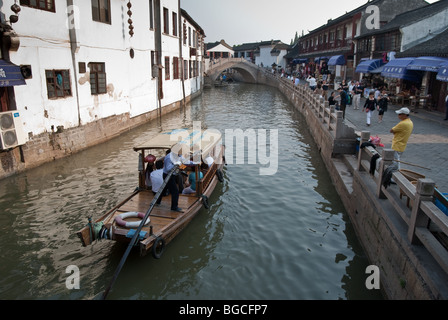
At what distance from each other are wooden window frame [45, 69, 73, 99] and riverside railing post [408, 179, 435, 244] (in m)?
12.4

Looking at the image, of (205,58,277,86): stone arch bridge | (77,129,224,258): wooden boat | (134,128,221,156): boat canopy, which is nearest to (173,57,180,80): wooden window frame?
(77,129,224,258): wooden boat

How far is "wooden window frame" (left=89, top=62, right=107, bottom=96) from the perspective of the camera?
51.5 ft

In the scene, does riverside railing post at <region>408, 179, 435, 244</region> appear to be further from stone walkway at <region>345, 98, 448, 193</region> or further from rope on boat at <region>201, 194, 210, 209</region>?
rope on boat at <region>201, 194, 210, 209</region>

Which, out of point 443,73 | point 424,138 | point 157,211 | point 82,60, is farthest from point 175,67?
point 157,211

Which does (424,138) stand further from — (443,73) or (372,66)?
(372,66)

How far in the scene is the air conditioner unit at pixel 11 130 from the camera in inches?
413

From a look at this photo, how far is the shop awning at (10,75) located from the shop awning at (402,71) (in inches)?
697

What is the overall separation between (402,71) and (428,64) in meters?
2.06

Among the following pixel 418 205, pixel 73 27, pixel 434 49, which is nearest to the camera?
pixel 418 205

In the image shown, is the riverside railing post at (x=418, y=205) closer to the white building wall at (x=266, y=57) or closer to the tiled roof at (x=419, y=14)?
the tiled roof at (x=419, y=14)

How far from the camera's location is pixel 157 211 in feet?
26.7

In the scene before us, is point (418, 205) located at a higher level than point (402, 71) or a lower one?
lower
